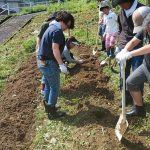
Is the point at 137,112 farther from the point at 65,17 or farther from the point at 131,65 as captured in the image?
the point at 65,17

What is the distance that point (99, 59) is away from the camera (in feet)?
32.3

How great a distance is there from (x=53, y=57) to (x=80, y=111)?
1073 millimetres

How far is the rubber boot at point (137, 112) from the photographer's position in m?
6.24

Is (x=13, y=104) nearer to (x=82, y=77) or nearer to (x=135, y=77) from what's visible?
(x=82, y=77)

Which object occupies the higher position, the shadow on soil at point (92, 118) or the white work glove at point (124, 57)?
the white work glove at point (124, 57)

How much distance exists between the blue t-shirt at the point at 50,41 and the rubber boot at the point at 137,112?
147 centimetres

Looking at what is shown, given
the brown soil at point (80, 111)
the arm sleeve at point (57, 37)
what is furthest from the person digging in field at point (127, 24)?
the arm sleeve at point (57, 37)

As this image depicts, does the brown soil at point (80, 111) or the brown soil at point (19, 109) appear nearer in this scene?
the brown soil at point (80, 111)

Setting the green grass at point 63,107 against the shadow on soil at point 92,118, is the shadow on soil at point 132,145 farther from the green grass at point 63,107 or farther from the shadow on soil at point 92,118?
the shadow on soil at point 92,118

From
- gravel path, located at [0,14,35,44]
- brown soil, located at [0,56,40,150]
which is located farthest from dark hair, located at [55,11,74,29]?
gravel path, located at [0,14,35,44]

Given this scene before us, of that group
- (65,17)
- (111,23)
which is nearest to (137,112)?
(65,17)

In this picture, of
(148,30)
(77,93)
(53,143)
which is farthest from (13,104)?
(148,30)

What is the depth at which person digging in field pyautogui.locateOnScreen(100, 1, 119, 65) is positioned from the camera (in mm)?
8938

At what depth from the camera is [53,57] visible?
257 inches
